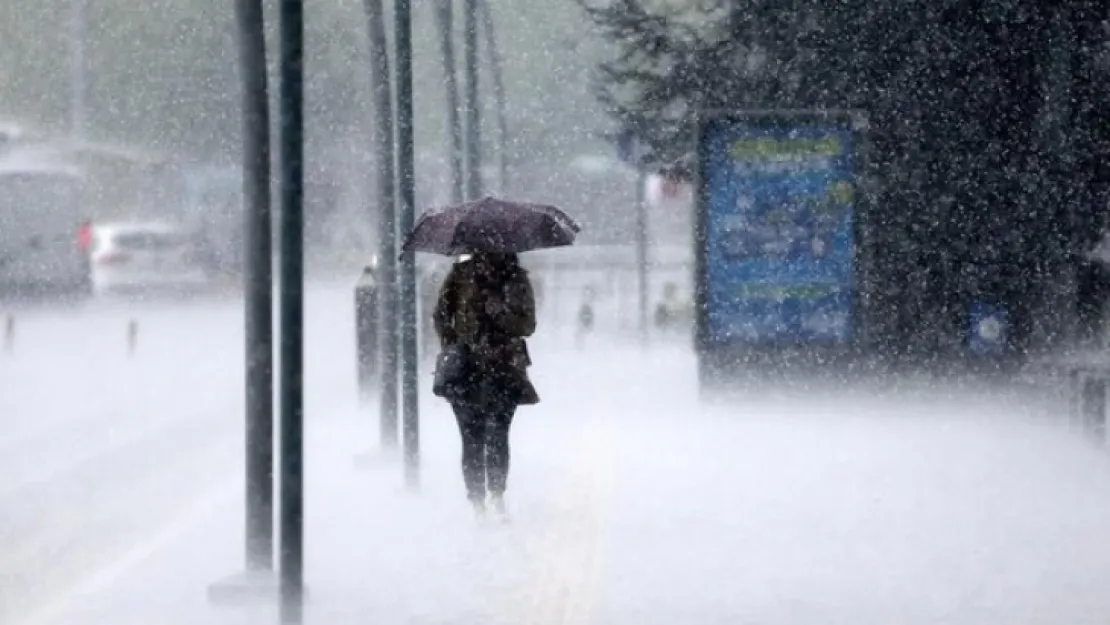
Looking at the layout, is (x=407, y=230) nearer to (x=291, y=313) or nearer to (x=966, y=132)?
(x=291, y=313)

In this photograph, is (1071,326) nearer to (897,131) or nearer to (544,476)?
(897,131)

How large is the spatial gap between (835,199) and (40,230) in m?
26.9

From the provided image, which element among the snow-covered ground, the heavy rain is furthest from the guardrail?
the snow-covered ground

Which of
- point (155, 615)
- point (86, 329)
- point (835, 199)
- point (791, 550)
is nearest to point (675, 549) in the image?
point (791, 550)

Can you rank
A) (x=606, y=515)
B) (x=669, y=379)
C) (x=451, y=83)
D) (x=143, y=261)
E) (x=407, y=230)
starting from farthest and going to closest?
(x=143, y=261) < (x=669, y=379) < (x=451, y=83) < (x=407, y=230) < (x=606, y=515)

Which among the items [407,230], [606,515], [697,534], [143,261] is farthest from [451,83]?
[143,261]

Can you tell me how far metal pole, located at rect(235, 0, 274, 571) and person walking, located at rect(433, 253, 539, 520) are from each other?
219 cm

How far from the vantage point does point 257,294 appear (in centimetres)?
998

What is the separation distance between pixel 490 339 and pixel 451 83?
9633 millimetres

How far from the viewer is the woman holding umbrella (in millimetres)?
12102

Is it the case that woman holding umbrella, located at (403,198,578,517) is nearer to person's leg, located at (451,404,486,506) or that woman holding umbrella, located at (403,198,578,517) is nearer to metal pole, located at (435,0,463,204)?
person's leg, located at (451,404,486,506)

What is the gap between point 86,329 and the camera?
3431 cm

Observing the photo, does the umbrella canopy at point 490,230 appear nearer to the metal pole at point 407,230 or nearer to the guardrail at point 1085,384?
the metal pole at point 407,230

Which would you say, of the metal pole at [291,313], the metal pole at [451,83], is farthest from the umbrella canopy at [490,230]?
the metal pole at [451,83]
